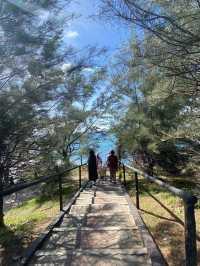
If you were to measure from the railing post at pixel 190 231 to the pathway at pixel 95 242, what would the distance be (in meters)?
1.57

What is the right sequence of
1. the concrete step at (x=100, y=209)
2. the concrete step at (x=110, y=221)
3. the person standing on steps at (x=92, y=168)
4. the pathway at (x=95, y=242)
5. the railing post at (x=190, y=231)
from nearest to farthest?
the railing post at (x=190, y=231), the pathway at (x=95, y=242), the concrete step at (x=110, y=221), the concrete step at (x=100, y=209), the person standing on steps at (x=92, y=168)

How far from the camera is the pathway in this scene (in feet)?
16.2

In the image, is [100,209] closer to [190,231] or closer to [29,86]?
[29,86]

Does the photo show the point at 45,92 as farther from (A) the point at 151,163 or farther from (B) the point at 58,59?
(A) the point at 151,163

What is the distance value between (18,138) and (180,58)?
4.32 meters

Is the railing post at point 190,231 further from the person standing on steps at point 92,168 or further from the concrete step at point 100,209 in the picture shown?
the person standing on steps at point 92,168

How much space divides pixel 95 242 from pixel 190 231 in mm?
2948

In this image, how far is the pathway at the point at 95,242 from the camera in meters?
4.95

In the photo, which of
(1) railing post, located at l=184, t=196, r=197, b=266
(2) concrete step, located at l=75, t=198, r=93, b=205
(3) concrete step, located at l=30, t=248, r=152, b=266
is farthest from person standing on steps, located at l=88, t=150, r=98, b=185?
(1) railing post, located at l=184, t=196, r=197, b=266

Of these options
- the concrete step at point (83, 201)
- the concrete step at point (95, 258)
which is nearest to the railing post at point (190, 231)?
the concrete step at point (95, 258)

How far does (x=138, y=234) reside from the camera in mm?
6336

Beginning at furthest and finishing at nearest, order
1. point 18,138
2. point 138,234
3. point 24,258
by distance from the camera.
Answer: point 18,138 → point 138,234 → point 24,258

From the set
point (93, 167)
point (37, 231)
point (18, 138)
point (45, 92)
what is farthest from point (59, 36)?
point (93, 167)

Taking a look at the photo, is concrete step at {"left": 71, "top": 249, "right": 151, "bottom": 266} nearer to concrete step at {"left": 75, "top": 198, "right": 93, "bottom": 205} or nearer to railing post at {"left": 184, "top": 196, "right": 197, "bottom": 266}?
railing post at {"left": 184, "top": 196, "right": 197, "bottom": 266}
